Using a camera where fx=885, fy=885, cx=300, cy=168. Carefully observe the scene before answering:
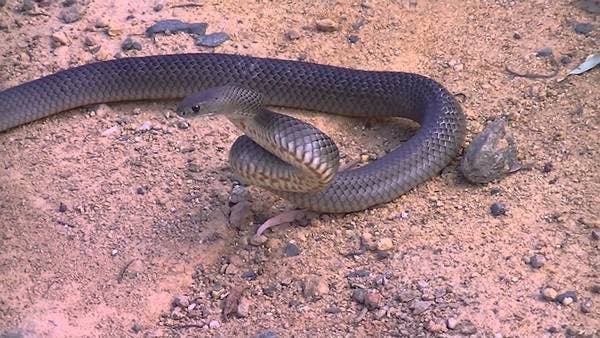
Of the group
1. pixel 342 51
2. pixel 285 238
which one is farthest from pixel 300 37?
pixel 285 238

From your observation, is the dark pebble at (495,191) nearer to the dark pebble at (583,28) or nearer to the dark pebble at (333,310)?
the dark pebble at (333,310)

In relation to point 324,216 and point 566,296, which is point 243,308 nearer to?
point 324,216

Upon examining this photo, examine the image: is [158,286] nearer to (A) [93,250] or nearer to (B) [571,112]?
(A) [93,250]

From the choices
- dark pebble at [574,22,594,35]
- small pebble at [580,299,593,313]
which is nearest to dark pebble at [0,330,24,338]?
small pebble at [580,299,593,313]

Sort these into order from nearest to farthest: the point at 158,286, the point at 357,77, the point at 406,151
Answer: the point at 158,286, the point at 406,151, the point at 357,77

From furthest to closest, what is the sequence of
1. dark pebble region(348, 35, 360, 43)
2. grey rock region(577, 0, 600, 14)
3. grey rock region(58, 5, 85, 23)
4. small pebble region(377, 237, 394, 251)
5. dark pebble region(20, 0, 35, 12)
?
dark pebble region(20, 0, 35, 12) → grey rock region(58, 5, 85, 23) → dark pebble region(348, 35, 360, 43) → grey rock region(577, 0, 600, 14) → small pebble region(377, 237, 394, 251)

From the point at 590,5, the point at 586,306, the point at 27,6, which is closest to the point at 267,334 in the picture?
the point at 586,306

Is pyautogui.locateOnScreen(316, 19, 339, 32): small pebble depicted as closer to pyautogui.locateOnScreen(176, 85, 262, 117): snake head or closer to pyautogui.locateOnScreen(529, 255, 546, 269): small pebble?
pyautogui.locateOnScreen(176, 85, 262, 117): snake head

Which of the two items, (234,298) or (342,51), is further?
(342,51)
